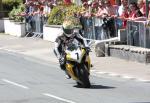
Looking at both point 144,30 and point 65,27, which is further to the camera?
point 144,30

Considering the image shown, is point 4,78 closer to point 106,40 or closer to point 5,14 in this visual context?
point 106,40

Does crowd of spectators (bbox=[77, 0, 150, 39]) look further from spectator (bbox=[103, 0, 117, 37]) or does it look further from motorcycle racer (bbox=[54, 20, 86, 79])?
motorcycle racer (bbox=[54, 20, 86, 79])

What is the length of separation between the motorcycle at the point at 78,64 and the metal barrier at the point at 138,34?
5.57 meters

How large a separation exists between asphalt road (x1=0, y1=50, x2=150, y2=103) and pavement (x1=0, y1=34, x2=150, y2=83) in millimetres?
523

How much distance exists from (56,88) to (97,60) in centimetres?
630

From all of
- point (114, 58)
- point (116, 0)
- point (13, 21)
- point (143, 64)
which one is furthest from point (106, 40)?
point (13, 21)

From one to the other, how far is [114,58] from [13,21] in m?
13.8

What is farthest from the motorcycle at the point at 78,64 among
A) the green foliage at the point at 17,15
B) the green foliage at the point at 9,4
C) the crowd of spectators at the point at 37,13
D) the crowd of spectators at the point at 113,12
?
the green foliage at the point at 9,4

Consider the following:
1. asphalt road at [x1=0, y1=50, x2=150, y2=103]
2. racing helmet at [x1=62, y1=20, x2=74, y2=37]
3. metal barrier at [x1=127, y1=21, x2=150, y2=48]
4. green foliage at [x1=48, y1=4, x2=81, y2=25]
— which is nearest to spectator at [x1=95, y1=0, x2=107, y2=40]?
metal barrier at [x1=127, y1=21, x2=150, y2=48]

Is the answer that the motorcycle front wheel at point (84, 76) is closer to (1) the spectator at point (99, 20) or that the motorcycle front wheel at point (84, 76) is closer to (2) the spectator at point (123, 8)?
(2) the spectator at point (123, 8)

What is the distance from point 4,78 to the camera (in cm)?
1852

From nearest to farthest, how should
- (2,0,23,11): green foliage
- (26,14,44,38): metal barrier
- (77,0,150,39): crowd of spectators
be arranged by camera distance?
(77,0,150,39): crowd of spectators → (26,14,44,38): metal barrier → (2,0,23,11): green foliage

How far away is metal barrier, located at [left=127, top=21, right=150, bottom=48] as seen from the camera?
21422 mm

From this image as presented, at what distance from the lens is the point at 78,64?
16.1 m
